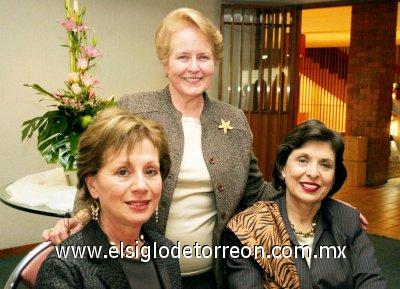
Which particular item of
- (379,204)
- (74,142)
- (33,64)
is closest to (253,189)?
(74,142)

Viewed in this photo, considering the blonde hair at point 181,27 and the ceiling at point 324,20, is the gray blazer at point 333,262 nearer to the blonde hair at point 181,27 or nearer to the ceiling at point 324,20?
the blonde hair at point 181,27

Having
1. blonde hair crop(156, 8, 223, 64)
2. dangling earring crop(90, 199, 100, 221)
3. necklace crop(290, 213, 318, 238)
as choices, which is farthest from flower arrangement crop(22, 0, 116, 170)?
necklace crop(290, 213, 318, 238)

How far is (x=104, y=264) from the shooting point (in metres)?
1.34

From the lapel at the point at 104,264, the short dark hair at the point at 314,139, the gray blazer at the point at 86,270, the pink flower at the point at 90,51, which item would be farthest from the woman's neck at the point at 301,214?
the pink flower at the point at 90,51

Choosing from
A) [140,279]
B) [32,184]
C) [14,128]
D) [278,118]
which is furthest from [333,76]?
[140,279]

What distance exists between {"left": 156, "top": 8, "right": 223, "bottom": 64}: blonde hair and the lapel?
0.69m

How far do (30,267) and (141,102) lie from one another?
67 centimetres

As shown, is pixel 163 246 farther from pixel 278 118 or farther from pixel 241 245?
pixel 278 118

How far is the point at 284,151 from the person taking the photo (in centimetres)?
191

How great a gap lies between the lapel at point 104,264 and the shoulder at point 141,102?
0.52m

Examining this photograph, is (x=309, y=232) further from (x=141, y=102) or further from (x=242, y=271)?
(x=141, y=102)

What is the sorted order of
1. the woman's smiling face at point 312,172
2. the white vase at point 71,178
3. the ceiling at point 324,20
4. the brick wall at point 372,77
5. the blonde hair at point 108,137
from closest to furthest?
the blonde hair at point 108,137 < the woman's smiling face at point 312,172 < the white vase at point 71,178 < the ceiling at point 324,20 < the brick wall at point 372,77

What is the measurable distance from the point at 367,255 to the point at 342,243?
98mm

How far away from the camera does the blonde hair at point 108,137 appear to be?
4.45 ft
